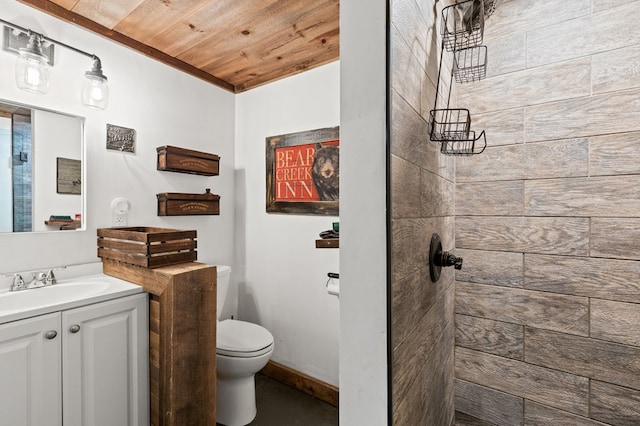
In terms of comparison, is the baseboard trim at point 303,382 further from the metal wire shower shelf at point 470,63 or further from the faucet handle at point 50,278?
the metal wire shower shelf at point 470,63

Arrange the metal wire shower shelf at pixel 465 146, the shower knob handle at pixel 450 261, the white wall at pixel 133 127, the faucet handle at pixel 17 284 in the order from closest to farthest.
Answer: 1. the shower knob handle at pixel 450 261
2. the metal wire shower shelf at pixel 465 146
3. the faucet handle at pixel 17 284
4. the white wall at pixel 133 127

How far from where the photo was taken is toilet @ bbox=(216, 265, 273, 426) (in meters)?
1.75

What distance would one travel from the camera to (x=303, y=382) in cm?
221

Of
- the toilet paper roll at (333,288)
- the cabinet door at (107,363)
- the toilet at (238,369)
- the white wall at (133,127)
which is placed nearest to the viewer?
the cabinet door at (107,363)

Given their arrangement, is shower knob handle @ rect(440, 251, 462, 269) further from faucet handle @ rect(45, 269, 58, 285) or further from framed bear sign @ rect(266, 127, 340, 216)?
faucet handle @ rect(45, 269, 58, 285)

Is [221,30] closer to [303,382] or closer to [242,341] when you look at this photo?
[242,341]

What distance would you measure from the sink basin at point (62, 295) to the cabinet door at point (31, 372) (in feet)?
0.12

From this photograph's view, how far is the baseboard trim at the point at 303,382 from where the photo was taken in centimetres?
207

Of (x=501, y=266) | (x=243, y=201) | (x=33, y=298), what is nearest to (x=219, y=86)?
(x=243, y=201)

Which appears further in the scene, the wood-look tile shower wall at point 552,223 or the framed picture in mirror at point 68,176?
the framed picture in mirror at point 68,176

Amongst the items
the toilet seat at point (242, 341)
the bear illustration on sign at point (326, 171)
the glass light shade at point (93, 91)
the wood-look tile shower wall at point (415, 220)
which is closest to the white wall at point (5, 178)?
the glass light shade at point (93, 91)

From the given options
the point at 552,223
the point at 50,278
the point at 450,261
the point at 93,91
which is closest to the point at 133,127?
the point at 93,91

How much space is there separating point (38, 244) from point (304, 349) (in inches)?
66.7

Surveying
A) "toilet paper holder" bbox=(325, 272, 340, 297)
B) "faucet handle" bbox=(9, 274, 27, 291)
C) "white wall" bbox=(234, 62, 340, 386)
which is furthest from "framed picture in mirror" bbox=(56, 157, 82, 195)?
"toilet paper holder" bbox=(325, 272, 340, 297)
